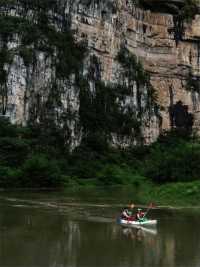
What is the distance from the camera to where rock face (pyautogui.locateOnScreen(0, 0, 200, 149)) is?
67125 mm

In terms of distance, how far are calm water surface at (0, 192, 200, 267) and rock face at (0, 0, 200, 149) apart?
34.4 meters

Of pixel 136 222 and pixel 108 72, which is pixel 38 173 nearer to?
pixel 136 222

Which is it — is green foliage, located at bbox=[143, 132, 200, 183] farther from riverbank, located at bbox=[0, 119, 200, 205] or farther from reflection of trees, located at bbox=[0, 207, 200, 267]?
reflection of trees, located at bbox=[0, 207, 200, 267]

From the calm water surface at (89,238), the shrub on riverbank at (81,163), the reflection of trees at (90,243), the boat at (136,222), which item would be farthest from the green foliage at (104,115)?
the boat at (136,222)

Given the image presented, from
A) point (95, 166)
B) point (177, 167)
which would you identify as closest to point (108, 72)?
point (95, 166)

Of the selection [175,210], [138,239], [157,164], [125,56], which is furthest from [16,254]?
[125,56]

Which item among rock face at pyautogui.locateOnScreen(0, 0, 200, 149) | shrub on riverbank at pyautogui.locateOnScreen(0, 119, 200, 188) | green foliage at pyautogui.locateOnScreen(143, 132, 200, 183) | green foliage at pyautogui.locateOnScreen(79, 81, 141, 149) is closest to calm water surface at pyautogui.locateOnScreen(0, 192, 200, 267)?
green foliage at pyautogui.locateOnScreen(143, 132, 200, 183)

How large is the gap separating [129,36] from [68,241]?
6530 centimetres

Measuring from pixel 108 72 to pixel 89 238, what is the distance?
5790 cm

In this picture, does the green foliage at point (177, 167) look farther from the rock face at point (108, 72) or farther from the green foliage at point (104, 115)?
the green foliage at point (104, 115)

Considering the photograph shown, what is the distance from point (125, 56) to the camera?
81438mm

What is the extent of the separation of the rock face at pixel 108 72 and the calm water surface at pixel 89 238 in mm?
34399

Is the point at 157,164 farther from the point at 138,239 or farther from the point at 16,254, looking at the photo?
the point at 16,254

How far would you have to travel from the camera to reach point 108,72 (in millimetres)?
79188
